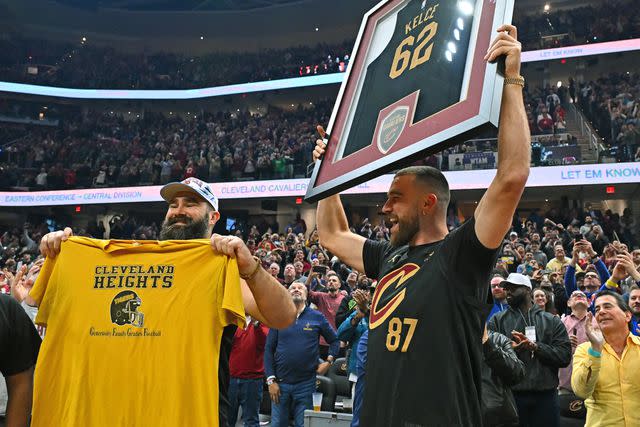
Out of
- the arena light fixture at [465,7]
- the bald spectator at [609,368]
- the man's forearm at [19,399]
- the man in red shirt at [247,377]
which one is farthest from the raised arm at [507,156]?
the man in red shirt at [247,377]

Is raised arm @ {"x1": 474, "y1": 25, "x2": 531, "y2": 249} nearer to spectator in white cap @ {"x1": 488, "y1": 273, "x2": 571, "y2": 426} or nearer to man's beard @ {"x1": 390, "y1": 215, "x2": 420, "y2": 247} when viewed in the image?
man's beard @ {"x1": 390, "y1": 215, "x2": 420, "y2": 247}

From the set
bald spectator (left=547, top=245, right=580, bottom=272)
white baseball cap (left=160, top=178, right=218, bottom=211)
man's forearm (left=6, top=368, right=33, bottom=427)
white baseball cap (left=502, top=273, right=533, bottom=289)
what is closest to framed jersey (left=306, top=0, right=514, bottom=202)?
white baseball cap (left=160, top=178, right=218, bottom=211)

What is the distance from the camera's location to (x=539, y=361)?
495 centimetres

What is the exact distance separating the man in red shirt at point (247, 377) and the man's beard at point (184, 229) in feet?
12.8

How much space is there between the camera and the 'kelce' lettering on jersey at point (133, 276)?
2652 millimetres

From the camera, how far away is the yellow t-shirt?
245cm

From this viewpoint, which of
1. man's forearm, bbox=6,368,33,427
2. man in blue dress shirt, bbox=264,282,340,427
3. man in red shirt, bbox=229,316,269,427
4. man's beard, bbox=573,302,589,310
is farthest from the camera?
man in red shirt, bbox=229,316,269,427

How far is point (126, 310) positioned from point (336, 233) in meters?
1.11

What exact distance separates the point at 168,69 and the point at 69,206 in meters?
10.9

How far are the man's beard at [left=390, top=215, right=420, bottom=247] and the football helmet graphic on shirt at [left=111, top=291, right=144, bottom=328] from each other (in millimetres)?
1170

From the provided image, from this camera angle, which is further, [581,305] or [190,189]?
[581,305]

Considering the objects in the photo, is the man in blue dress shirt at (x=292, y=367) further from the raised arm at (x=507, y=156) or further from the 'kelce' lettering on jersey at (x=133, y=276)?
the raised arm at (x=507, y=156)

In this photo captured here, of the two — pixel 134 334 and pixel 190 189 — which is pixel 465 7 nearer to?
pixel 190 189

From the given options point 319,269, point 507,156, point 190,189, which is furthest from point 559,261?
point 507,156
